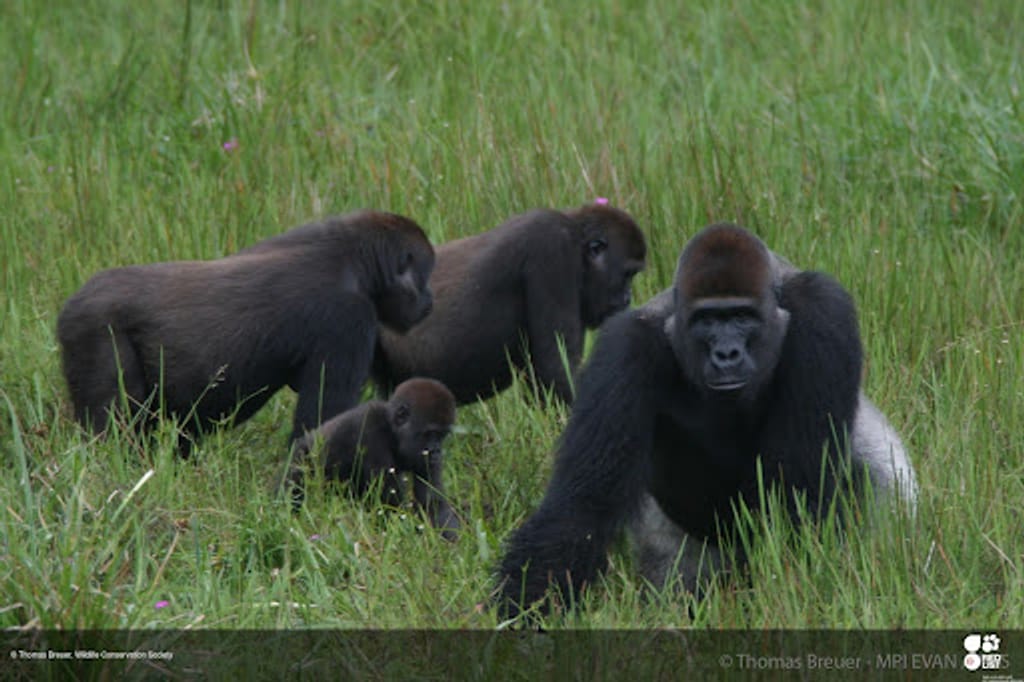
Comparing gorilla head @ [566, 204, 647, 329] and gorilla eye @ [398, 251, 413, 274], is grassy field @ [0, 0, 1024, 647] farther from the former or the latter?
gorilla eye @ [398, 251, 413, 274]

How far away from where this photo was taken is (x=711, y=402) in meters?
4.37

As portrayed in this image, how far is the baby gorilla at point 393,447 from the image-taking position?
5.04m

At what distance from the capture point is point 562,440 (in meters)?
4.32

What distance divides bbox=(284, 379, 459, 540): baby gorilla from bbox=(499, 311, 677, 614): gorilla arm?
0.78 m

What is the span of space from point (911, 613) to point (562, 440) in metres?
1.06

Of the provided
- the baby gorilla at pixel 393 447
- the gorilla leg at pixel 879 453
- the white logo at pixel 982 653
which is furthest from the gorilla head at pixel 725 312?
the baby gorilla at pixel 393 447

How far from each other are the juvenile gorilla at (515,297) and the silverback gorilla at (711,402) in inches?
62.8

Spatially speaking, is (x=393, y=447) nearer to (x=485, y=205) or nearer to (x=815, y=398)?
(x=815, y=398)

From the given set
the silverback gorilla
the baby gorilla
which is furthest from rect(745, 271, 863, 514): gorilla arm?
the baby gorilla

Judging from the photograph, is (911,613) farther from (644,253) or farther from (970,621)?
(644,253)

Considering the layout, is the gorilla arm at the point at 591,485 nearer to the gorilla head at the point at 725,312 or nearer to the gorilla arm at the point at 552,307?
the gorilla head at the point at 725,312

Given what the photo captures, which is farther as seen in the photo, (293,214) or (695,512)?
(293,214)

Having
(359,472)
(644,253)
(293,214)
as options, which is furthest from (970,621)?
(293,214)

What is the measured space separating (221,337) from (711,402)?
68.5 inches
